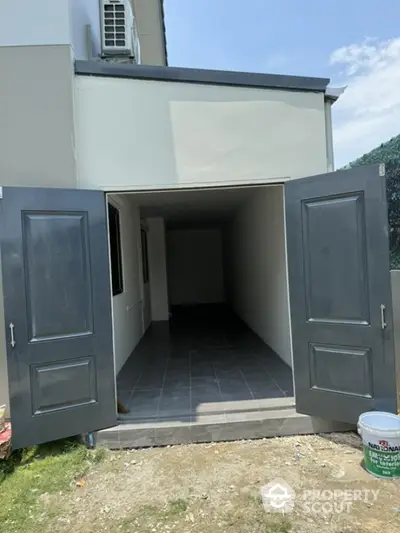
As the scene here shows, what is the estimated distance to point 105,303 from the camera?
307 cm

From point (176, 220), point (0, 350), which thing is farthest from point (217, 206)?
point (0, 350)

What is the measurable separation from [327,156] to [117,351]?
332cm

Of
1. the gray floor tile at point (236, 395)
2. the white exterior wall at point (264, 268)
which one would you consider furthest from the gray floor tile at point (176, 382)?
the white exterior wall at point (264, 268)

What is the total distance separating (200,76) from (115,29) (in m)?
1.61

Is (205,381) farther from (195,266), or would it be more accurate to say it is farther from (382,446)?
(195,266)

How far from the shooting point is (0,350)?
10.3ft

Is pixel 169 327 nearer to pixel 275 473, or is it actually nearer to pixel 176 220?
pixel 176 220

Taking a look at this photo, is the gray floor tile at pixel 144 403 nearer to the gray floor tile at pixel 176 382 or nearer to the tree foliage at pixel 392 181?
the gray floor tile at pixel 176 382

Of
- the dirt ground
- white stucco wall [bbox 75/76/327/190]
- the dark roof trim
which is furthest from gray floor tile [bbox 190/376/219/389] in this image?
the dark roof trim

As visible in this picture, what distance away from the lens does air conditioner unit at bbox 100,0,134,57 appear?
396 cm

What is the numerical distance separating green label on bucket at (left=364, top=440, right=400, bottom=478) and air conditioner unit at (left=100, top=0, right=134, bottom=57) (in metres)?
4.43

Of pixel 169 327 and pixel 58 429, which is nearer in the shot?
pixel 58 429

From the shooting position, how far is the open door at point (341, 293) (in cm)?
271

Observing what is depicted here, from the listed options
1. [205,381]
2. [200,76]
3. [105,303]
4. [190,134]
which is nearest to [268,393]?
[205,381]
